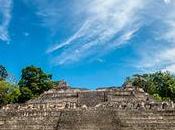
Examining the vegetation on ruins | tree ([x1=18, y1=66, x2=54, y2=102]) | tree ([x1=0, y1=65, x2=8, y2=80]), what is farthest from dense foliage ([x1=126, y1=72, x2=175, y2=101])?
tree ([x1=0, y1=65, x2=8, y2=80])

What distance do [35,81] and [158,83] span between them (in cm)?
1739

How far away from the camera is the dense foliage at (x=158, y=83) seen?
212ft

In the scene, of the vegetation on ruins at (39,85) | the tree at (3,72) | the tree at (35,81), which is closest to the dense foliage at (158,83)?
the vegetation on ruins at (39,85)

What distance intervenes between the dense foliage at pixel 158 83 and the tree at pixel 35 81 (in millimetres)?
11177

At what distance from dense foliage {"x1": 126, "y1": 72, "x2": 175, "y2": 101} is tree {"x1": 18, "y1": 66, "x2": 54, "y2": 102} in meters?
11.2

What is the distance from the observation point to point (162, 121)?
117 ft

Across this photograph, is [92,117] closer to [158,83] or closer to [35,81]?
[35,81]

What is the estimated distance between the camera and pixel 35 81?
2569 inches

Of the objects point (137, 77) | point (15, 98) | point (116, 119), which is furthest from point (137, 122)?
point (137, 77)

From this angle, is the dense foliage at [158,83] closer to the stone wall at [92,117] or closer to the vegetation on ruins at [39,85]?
the vegetation on ruins at [39,85]

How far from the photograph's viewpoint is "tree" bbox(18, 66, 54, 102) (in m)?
64.4

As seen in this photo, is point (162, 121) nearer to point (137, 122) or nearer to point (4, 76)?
point (137, 122)

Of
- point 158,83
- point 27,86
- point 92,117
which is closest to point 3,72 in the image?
point 27,86

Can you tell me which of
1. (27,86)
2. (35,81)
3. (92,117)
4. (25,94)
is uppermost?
(35,81)
